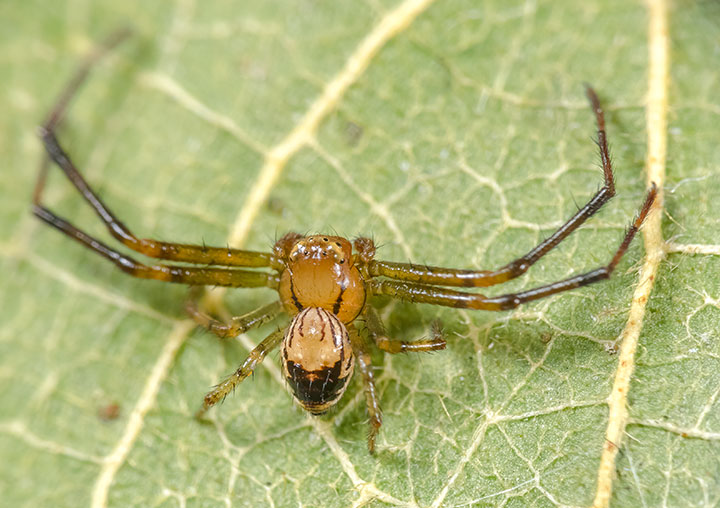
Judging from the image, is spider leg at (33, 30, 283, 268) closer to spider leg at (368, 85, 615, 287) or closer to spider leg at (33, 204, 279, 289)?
spider leg at (33, 204, 279, 289)

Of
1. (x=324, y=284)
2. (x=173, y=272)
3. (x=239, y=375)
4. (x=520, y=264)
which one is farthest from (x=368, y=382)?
(x=173, y=272)

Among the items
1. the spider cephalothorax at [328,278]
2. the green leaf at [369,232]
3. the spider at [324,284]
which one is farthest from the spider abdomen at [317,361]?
the green leaf at [369,232]

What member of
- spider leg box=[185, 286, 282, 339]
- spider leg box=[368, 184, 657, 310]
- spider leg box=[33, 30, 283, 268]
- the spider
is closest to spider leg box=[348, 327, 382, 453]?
the spider

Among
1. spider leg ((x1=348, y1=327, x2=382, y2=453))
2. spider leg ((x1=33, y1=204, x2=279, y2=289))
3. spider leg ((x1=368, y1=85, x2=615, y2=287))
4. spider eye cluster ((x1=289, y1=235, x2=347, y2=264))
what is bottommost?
spider leg ((x1=348, y1=327, x2=382, y2=453))

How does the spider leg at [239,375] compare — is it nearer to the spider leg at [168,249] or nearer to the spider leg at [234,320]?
the spider leg at [234,320]

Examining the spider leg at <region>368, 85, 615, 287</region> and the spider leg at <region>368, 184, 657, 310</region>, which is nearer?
the spider leg at <region>368, 184, 657, 310</region>

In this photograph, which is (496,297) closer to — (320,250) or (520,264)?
(520,264)

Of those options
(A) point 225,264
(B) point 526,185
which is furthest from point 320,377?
(B) point 526,185
